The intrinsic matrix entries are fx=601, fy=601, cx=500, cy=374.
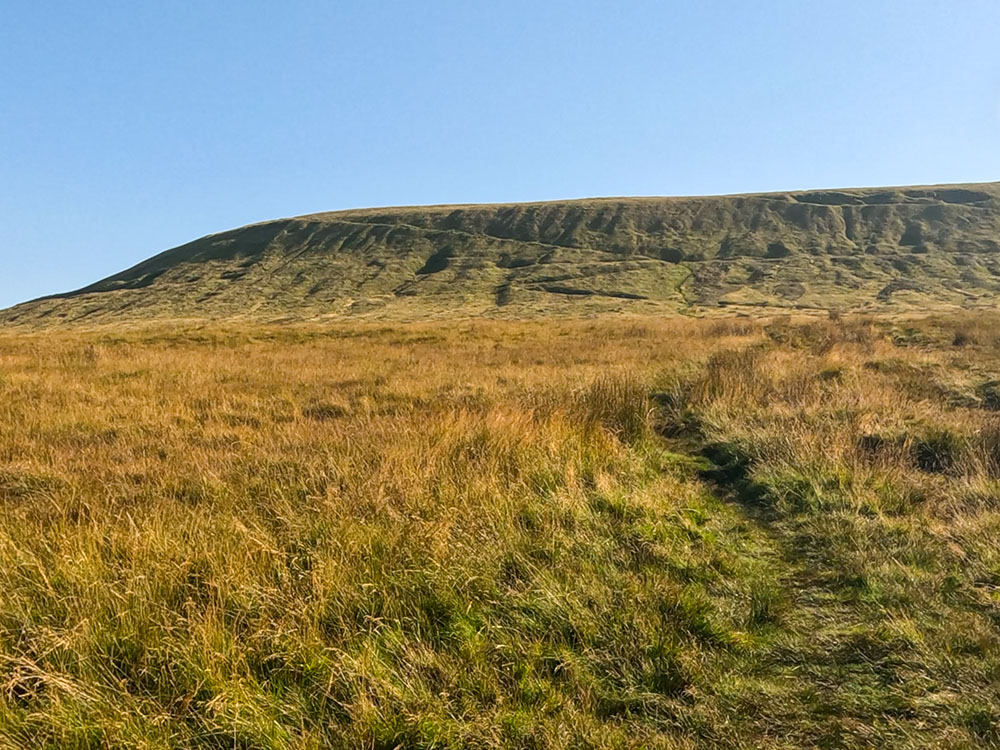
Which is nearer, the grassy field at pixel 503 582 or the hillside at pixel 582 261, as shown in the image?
the grassy field at pixel 503 582

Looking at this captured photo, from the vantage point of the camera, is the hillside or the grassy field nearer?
the grassy field

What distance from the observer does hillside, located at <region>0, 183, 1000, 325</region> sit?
233ft

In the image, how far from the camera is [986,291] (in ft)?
217

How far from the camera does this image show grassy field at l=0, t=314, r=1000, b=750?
2.59 meters

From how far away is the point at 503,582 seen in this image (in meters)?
3.66

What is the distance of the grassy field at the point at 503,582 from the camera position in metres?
2.59

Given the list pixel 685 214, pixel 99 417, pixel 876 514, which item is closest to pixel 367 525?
pixel 876 514

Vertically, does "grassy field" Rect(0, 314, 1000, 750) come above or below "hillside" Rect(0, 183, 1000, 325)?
below

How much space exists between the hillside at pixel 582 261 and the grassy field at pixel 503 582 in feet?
165

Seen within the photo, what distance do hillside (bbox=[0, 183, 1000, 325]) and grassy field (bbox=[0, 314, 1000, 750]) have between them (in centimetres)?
5018

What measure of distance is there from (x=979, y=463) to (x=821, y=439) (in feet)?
4.71

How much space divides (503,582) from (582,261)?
9341 centimetres

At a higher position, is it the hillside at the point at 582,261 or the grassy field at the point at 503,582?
the hillside at the point at 582,261

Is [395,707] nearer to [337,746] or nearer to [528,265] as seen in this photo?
[337,746]
